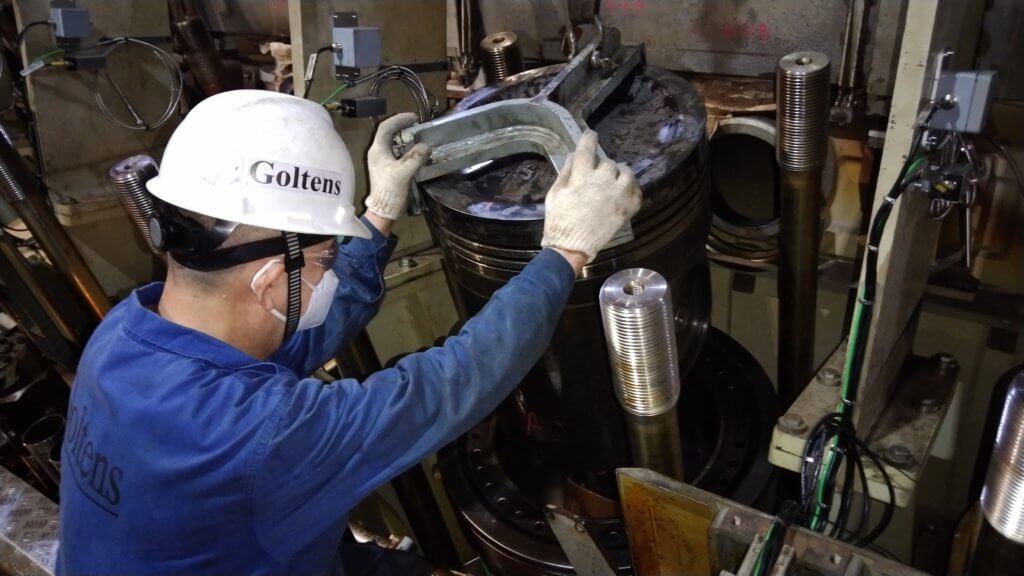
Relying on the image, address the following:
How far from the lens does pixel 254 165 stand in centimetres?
98

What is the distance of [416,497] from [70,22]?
174cm

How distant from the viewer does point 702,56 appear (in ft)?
5.74

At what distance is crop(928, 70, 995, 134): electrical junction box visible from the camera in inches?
33.2

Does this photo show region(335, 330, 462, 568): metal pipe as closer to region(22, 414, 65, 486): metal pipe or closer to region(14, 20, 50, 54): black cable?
region(22, 414, 65, 486): metal pipe

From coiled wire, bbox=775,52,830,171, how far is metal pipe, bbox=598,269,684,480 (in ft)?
1.31

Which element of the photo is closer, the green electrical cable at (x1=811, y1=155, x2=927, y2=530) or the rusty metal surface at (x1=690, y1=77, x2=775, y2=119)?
the green electrical cable at (x1=811, y1=155, x2=927, y2=530)

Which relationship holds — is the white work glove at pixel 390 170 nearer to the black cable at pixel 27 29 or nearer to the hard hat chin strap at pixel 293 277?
the hard hat chin strap at pixel 293 277

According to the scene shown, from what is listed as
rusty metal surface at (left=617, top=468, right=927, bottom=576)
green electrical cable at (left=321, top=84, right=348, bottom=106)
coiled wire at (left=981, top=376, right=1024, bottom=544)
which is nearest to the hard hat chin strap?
rusty metal surface at (left=617, top=468, right=927, bottom=576)

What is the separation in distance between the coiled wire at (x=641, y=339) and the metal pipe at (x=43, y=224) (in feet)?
6.62

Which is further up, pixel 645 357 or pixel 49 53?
pixel 49 53

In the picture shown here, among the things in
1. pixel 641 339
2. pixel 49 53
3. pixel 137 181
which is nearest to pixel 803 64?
pixel 641 339

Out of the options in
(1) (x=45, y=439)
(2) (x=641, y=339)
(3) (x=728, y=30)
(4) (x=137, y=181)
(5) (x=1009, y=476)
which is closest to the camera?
(5) (x=1009, y=476)

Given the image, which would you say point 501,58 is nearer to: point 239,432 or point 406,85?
point 406,85

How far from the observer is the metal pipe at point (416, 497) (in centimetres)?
188
